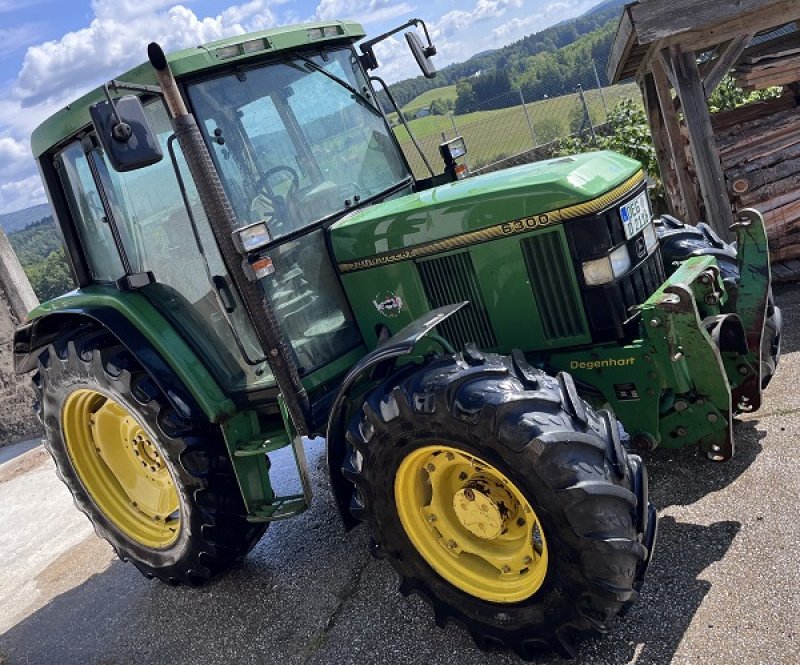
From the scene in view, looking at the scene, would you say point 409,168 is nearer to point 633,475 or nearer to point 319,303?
point 319,303

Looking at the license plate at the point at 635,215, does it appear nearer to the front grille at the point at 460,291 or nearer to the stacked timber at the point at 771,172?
the front grille at the point at 460,291

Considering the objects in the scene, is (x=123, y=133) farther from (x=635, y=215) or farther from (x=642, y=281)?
(x=642, y=281)

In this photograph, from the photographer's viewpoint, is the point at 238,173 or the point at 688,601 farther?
the point at 238,173

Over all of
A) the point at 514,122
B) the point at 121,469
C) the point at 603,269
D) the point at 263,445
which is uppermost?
the point at 514,122

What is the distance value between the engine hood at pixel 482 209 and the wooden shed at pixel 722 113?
3.12 metres

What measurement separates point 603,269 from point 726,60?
14.3 feet

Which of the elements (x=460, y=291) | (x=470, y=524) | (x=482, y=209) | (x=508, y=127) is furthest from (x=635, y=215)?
(x=508, y=127)

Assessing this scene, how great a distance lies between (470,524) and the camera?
3094 millimetres

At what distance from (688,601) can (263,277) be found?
217 cm

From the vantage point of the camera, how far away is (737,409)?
402 centimetres

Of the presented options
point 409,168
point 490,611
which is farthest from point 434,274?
point 490,611

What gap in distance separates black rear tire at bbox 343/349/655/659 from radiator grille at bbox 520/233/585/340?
24.2 inches

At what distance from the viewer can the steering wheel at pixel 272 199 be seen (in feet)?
11.8

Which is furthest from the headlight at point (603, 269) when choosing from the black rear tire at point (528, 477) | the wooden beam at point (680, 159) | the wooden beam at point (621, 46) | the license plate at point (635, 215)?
the wooden beam at point (680, 159)
